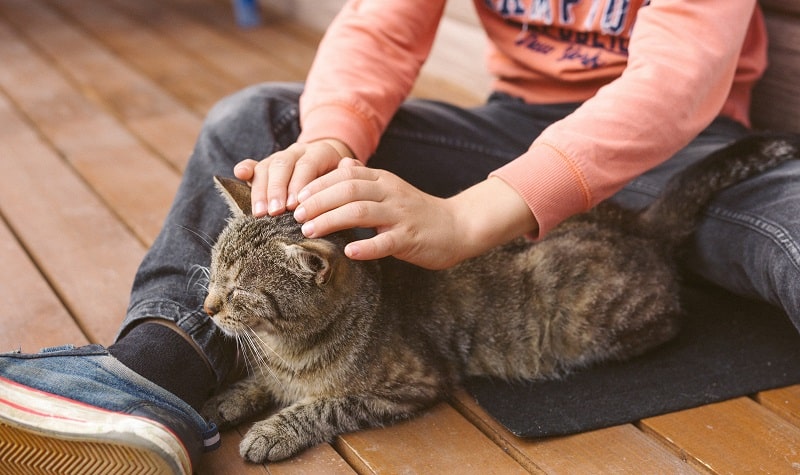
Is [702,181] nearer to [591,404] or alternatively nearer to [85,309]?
[591,404]

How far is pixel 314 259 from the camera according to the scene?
1.24 m

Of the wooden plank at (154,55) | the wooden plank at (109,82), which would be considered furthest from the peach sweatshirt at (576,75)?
the wooden plank at (154,55)

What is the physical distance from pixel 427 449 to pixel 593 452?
0.85 feet

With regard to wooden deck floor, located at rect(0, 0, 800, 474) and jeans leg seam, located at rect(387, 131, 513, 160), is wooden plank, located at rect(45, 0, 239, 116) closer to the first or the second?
wooden deck floor, located at rect(0, 0, 800, 474)

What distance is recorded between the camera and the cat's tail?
5.20ft

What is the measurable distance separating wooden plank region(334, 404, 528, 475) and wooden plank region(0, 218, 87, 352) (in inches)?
24.6

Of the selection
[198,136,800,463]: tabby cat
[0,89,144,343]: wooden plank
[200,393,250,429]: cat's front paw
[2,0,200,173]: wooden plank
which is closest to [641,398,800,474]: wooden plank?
[198,136,800,463]: tabby cat

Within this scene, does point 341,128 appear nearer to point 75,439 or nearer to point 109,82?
point 75,439

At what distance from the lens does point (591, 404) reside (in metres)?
1.49

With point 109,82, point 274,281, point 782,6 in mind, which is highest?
point 782,6

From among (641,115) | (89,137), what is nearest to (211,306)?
(641,115)

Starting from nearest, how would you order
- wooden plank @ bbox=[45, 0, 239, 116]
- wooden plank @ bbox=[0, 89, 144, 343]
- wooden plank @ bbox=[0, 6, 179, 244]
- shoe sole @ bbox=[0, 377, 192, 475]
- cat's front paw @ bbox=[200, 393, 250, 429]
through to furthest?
shoe sole @ bbox=[0, 377, 192, 475]
cat's front paw @ bbox=[200, 393, 250, 429]
wooden plank @ bbox=[0, 89, 144, 343]
wooden plank @ bbox=[0, 6, 179, 244]
wooden plank @ bbox=[45, 0, 239, 116]

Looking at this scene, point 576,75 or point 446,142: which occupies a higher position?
point 576,75

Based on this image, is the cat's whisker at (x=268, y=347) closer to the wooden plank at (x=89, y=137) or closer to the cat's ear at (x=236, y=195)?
the cat's ear at (x=236, y=195)
